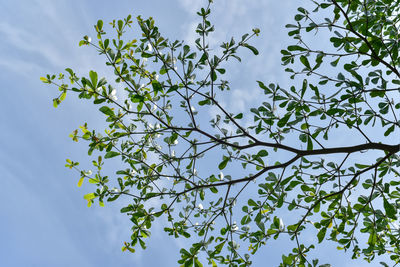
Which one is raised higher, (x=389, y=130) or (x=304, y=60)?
(x=304, y=60)

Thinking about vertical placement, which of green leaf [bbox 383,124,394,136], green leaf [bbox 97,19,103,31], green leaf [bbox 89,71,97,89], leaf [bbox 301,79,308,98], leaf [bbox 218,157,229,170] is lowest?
green leaf [bbox 383,124,394,136]

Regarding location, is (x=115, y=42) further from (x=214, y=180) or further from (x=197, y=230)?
(x=197, y=230)

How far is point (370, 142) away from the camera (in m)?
3.29

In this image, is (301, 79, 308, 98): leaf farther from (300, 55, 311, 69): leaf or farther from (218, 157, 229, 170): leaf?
(218, 157, 229, 170): leaf

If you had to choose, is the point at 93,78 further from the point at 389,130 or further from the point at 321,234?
the point at 389,130

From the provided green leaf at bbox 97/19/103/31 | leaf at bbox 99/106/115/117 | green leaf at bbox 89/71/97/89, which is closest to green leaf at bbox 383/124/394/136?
leaf at bbox 99/106/115/117

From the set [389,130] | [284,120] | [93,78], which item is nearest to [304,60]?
[284,120]

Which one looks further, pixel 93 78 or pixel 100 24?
pixel 100 24

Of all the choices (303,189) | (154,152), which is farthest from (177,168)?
(303,189)

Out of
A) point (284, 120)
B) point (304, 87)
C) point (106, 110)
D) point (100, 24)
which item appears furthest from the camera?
point (100, 24)

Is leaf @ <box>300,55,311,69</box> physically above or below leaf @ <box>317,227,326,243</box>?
above

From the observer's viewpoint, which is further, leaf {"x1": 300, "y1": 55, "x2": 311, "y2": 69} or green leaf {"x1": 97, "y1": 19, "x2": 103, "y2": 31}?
green leaf {"x1": 97, "y1": 19, "x2": 103, "y2": 31}

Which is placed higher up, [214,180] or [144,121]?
[144,121]

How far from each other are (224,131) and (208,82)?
659 millimetres
